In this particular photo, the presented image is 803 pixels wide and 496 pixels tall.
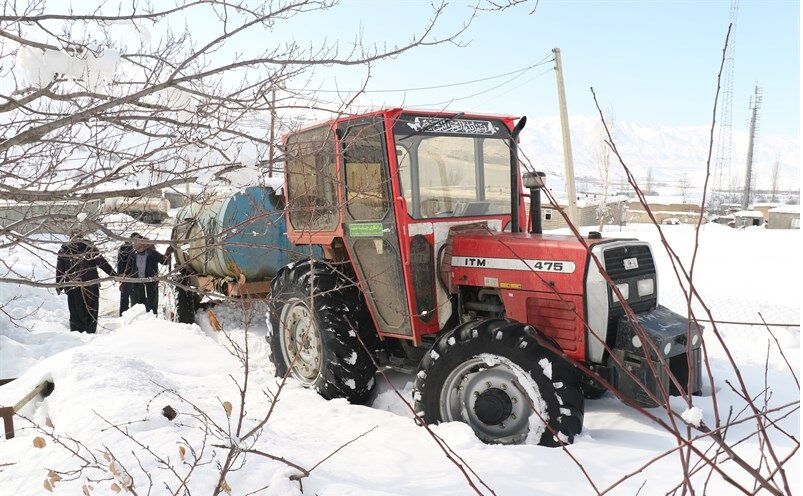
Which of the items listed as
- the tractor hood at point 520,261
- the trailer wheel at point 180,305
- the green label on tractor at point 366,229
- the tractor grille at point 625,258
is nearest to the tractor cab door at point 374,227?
the green label on tractor at point 366,229

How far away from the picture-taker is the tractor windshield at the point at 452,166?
14.6ft

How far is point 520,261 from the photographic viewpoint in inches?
171

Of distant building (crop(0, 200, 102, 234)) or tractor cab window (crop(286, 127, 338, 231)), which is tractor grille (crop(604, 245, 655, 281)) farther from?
distant building (crop(0, 200, 102, 234))

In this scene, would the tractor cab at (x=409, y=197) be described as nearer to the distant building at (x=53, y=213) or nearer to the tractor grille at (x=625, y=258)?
the tractor grille at (x=625, y=258)

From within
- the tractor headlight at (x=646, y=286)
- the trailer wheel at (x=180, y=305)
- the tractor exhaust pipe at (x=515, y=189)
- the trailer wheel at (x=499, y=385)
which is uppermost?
the tractor exhaust pipe at (x=515, y=189)

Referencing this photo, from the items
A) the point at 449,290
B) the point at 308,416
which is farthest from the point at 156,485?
the point at 449,290

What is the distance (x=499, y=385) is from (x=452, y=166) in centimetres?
172

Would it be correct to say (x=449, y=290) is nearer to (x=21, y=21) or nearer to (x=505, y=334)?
(x=505, y=334)

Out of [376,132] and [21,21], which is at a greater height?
[21,21]

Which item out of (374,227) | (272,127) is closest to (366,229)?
(374,227)

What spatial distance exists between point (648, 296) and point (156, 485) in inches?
136

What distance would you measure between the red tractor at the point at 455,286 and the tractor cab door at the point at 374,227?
0.04ft

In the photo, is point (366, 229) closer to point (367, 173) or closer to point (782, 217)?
point (367, 173)

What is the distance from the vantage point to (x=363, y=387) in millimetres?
4918
